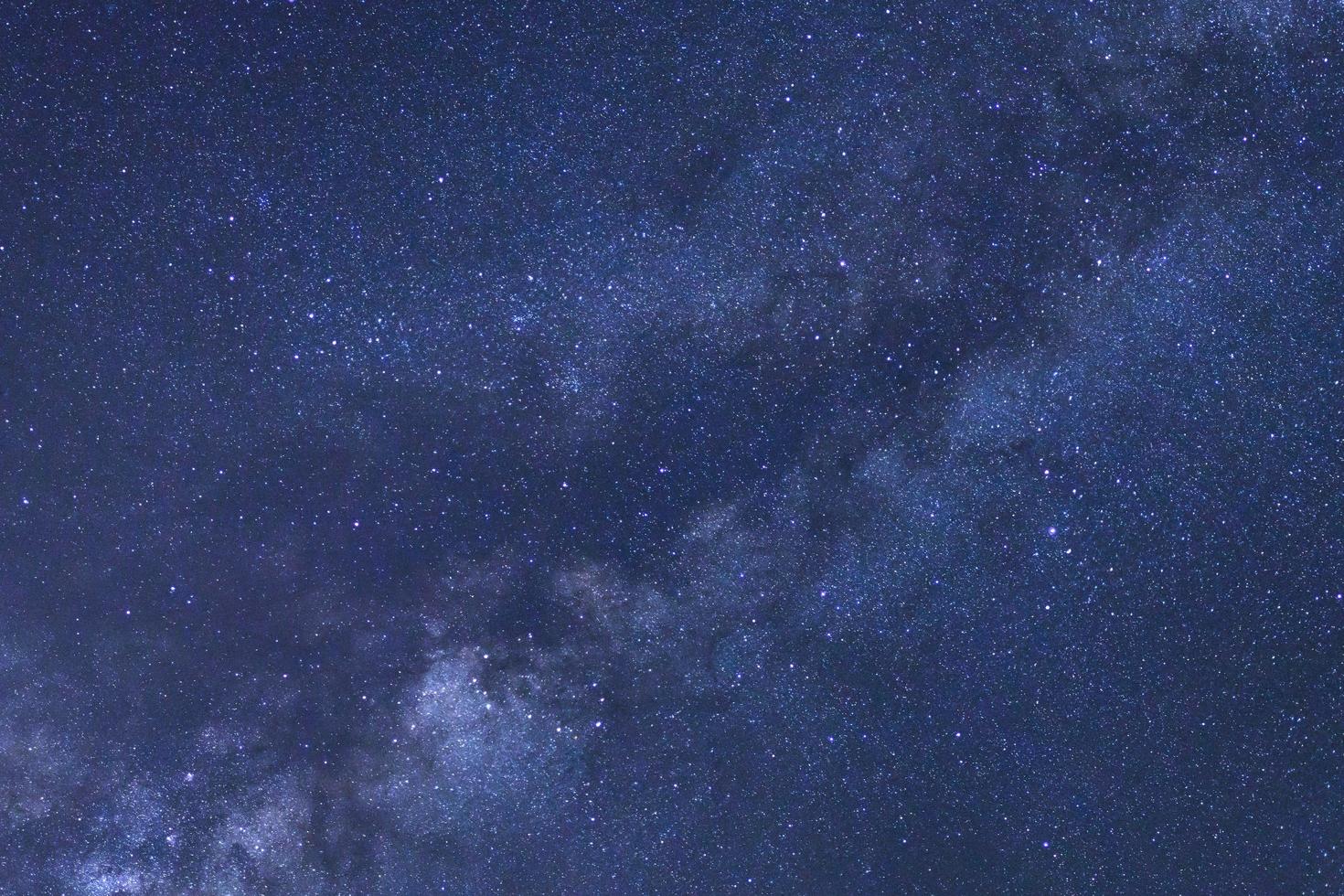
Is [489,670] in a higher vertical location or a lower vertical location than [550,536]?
lower

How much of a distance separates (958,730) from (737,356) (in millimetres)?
2874

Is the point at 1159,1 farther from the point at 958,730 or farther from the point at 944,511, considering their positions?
the point at 958,730

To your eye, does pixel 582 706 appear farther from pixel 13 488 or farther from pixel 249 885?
pixel 13 488

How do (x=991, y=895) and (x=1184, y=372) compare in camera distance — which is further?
(x=991, y=895)

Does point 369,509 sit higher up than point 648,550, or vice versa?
point 369,509

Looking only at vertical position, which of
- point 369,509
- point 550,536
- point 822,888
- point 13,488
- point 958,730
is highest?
point 13,488

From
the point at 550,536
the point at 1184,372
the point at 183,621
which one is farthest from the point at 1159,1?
the point at 183,621

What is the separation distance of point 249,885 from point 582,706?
95.2 inches

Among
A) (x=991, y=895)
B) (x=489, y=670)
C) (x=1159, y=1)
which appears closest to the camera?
(x=1159, y=1)

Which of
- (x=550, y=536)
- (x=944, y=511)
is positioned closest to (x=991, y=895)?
(x=944, y=511)

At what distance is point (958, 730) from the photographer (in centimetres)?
593

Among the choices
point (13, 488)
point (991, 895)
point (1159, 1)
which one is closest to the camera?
point (1159, 1)

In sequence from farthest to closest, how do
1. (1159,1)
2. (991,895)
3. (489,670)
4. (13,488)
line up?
(991,895)
(489,670)
(13,488)
(1159,1)

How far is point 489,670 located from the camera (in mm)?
5727
